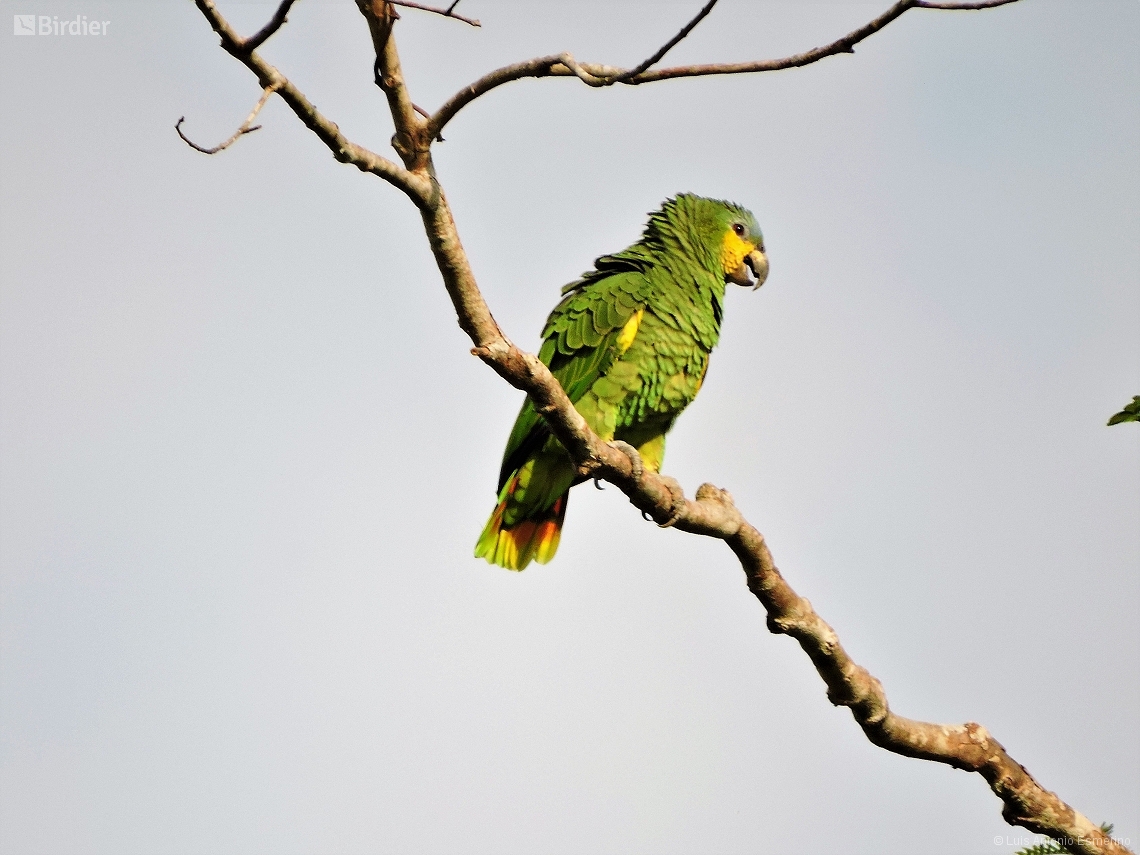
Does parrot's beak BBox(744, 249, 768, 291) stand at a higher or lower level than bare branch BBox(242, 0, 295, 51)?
higher

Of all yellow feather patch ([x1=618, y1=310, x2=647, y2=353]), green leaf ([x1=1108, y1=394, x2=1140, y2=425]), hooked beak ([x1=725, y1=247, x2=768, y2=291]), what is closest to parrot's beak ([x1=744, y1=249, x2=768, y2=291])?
hooked beak ([x1=725, y1=247, x2=768, y2=291])

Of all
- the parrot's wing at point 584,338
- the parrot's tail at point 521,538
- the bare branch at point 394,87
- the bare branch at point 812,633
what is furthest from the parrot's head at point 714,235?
the bare branch at point 394,87

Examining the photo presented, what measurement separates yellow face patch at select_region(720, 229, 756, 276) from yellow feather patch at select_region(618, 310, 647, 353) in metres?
0.90

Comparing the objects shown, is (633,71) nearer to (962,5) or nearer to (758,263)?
(962,5)

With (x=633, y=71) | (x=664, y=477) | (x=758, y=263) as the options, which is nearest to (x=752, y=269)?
(x=758, y=263)

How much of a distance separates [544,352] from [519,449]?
0.53 metres

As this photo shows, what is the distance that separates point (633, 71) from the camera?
268cm

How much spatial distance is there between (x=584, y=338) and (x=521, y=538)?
122 cm

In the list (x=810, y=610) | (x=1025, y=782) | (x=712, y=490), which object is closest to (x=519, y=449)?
(x=712, y=490)

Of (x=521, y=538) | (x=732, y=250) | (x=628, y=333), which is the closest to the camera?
(x=628, y=333)

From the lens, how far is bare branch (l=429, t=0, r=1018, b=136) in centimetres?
258

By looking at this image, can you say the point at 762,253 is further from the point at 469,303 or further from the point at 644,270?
the point at 469,303

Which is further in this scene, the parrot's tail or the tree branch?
the parrot's tail

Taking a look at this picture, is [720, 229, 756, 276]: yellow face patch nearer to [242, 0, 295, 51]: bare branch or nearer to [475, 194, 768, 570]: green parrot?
[475, 194, 768, 570]: green parrot
